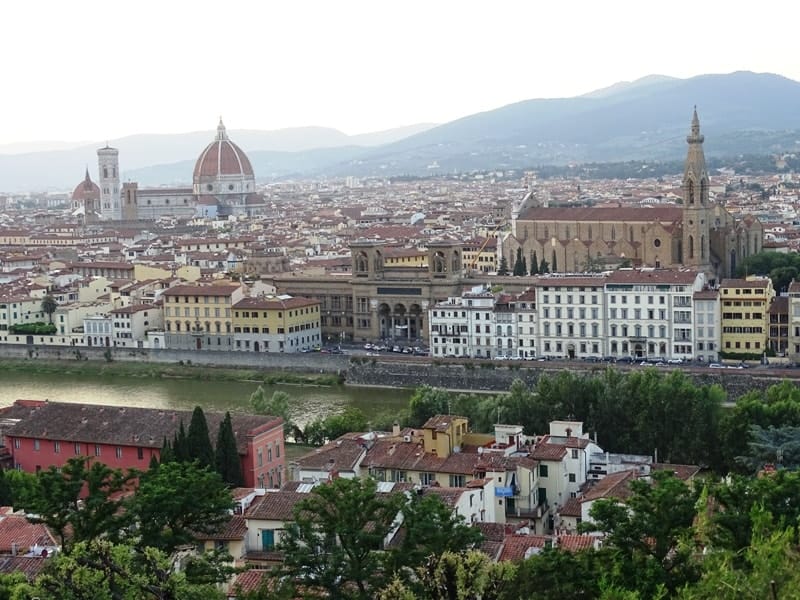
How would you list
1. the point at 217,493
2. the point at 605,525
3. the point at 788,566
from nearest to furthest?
the point at 788,566 < the point at 605,525 < the point at 217,493

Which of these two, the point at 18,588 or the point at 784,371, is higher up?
the point at 18,588

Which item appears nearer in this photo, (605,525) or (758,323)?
(605,525)

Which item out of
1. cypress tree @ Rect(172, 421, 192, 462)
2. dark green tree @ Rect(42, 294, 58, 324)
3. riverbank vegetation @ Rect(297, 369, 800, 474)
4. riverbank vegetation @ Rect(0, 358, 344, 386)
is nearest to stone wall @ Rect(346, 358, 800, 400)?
riverbank vegetation @ Rect(0, 358, 344, 386)

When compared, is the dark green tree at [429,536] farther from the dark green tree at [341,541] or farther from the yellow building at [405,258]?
the yellow building at [405,258]

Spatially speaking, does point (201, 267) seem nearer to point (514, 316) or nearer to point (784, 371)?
point (514, 316)

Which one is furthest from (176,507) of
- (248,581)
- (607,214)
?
(607,214)

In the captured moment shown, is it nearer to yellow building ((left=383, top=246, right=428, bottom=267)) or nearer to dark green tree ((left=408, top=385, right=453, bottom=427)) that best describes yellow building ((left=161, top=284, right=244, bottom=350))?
yellow building ((left=383, top=246, right=428, bottom=267))

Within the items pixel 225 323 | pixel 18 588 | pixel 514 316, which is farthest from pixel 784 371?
pixel 18 588
